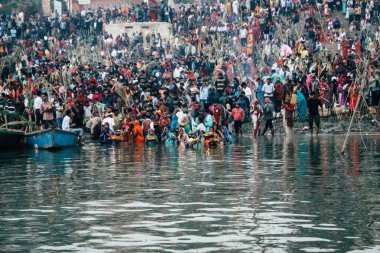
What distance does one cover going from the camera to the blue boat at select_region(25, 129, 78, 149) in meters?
36.9

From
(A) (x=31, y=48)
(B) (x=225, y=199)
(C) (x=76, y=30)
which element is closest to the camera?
(B) (x=225, y=199)

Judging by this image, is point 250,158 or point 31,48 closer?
point 250,158

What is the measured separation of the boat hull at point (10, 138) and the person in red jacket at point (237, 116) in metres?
7.64

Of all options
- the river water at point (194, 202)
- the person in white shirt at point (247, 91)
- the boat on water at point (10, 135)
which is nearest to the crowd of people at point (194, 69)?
the person in white shirt at point (247, 91)

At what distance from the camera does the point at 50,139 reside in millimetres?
36781

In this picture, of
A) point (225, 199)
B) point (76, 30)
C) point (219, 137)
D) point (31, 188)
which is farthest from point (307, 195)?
point (76, 30)

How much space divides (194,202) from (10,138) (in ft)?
55.4

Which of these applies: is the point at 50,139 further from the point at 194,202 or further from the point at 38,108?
the point at 194,202

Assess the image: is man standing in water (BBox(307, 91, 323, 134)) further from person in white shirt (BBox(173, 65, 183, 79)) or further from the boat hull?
person in white shirt (BBox(173, 65, 183, 79))

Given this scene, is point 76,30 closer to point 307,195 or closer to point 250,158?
point 250,158

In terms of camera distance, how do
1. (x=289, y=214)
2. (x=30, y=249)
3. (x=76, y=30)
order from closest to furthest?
(x=30, y=249)
(x=289, y=214)
(x=76, y=30)

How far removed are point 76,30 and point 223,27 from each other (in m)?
9.70

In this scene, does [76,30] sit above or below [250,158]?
above

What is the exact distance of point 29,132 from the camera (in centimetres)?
3784
